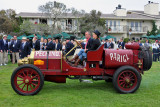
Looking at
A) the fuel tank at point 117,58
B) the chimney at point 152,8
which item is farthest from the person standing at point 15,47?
the chimney at point 152,8

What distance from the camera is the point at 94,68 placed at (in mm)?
5977

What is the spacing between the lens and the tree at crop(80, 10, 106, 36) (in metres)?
32.4

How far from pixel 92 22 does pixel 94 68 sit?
91.8 ft

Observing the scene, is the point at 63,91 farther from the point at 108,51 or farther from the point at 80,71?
the point at 108,51

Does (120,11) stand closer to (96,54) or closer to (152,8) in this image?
(152,8)

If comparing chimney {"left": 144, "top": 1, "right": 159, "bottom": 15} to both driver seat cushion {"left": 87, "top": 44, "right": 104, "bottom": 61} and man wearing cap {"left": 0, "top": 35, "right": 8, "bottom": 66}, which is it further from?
driver seat cushion {"left": 87, "top": 44, "right": 104, "bottom": 61}

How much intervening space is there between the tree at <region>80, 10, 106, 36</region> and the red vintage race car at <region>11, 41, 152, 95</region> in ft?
86.1

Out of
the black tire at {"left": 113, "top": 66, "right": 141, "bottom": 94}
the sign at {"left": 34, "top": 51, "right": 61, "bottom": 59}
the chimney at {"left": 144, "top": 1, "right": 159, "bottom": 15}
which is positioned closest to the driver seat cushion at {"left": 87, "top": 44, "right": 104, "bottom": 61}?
the black tire at {"left": 113, "top": 66, "right": 141, "bottom": 94}

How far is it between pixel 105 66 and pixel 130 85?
1015mm

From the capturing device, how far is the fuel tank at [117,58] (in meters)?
5.88

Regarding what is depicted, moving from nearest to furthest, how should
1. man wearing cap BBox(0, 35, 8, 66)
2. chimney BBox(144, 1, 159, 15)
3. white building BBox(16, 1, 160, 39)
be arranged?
man wearing cap BBox(0, 35, 8, 66)
white building BBox(16, 1, 160, 39)
chimney BBox(144, 1, 159, 15)

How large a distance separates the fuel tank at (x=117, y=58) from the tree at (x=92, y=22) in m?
26.2

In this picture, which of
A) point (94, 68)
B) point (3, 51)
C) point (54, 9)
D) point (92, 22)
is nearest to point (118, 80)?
point (94, 68)

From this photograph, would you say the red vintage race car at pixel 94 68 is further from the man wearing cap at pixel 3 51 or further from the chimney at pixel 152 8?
the chimney at pixel 152 8
